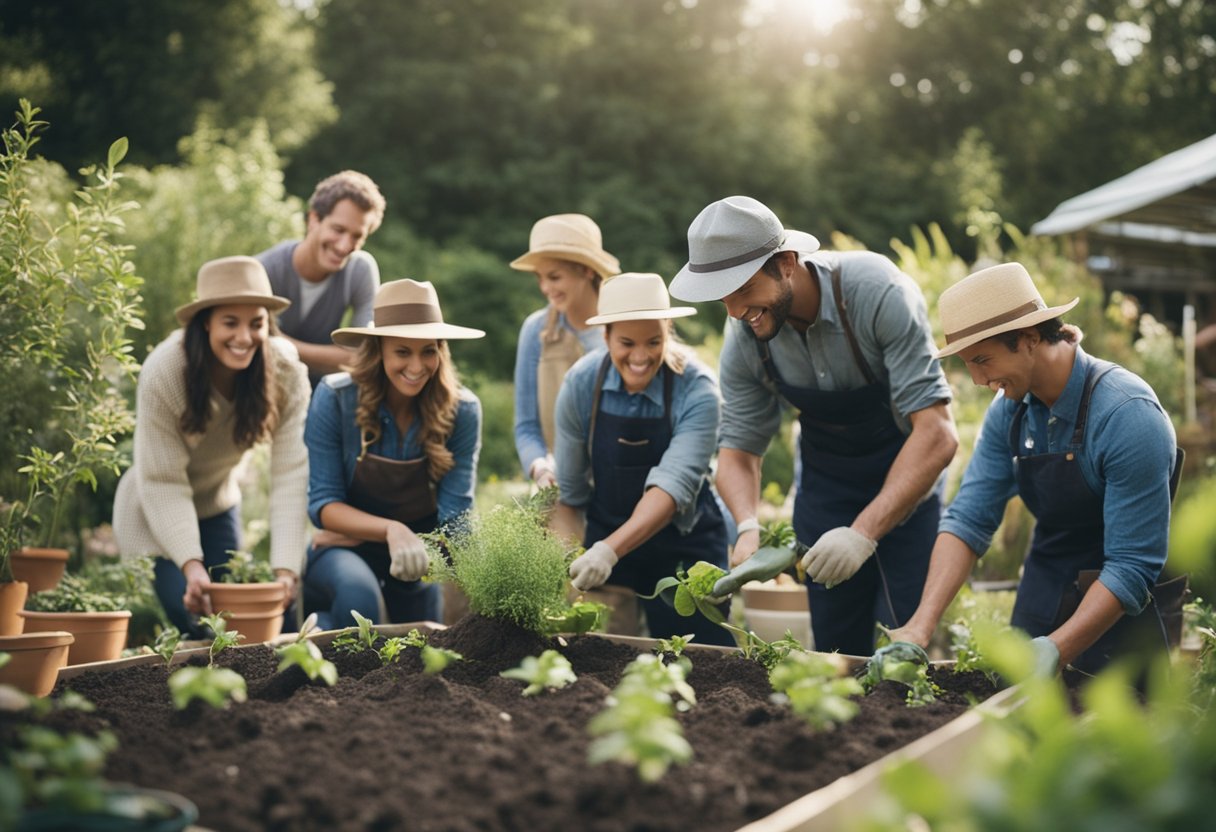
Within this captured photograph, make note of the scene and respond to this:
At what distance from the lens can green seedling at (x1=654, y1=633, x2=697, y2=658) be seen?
257 cm

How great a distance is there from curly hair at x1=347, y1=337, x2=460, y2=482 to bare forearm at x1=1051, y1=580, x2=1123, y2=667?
1932mm

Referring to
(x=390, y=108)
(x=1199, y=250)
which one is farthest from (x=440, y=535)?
(x=390, y=108)

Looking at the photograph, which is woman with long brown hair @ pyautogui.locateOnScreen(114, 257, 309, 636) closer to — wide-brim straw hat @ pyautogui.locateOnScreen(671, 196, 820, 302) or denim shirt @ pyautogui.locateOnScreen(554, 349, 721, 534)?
denim shirt @ pyautogui.locateOnScreen(554, 349, 721, 534)

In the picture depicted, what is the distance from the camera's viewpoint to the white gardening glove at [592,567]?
2.98m

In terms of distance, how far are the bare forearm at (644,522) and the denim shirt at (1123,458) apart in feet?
3.33

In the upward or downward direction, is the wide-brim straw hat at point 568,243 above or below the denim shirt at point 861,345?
above

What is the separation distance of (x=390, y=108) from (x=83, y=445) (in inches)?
579

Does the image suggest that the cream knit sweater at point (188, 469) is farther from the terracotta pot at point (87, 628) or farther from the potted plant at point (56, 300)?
the terracotta pot at point (87, 628)

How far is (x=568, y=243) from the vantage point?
4.04 m

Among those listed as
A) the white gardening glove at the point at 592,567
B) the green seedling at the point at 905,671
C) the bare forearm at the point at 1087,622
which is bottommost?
the green seedling at the point at 905,671

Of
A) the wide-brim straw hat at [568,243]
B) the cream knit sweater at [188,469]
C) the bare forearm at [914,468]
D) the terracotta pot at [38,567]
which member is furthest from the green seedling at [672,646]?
the terracotta pot at [38,567]

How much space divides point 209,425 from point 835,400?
203 centimetres

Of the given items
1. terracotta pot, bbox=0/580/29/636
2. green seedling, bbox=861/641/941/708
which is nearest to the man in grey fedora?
green seedling, bbox=861/641/941/708

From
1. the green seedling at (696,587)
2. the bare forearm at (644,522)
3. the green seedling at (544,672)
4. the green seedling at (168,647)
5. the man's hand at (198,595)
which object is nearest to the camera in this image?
the green seedling at (544,672)
